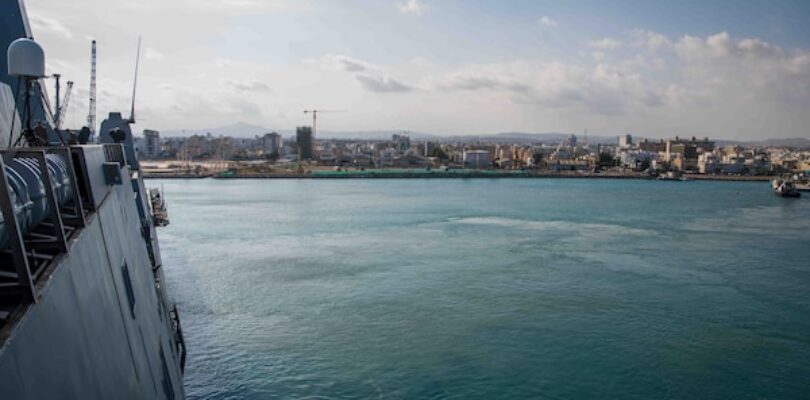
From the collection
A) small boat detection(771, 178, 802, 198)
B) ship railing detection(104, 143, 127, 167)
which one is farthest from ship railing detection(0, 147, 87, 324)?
small boat detection(771, 178, 802, 198)

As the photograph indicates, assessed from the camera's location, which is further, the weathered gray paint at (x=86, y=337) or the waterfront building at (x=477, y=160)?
the waterfront building at (x=477, y=160)

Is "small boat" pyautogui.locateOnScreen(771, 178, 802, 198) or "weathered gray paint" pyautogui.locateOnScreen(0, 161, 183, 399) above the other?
"weathered gray paint" pyautogui.locateOnScreen(0, 161, 183, 399)

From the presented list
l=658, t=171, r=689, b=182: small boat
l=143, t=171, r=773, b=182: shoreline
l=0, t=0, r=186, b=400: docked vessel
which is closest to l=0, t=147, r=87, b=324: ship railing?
l=0, t=0, r=186, b=400: docked vessel

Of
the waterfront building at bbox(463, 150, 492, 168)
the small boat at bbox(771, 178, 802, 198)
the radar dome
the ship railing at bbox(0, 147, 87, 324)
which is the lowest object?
the small boat at bbox(771, 178, 802, 198)

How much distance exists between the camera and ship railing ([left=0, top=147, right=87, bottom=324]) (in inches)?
62.9

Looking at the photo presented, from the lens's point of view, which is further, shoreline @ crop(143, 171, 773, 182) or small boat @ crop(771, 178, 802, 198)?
shoreline @ crop(143, 171, 773, 182)

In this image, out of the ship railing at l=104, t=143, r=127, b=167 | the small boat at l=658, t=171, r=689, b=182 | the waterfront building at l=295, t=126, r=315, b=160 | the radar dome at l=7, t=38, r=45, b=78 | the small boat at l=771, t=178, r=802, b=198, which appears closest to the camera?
the radar dome at l=7, t=38, r=45, b=78

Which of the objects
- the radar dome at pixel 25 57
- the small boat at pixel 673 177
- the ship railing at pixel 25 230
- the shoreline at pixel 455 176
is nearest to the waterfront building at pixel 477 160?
the shoreline at pixel 455 176

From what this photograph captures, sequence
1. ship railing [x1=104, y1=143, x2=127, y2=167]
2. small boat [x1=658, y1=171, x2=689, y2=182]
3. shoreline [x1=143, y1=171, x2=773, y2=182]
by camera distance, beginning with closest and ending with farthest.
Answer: ship railing [x1=104, y1=143, x2=127, y2=167] → shoreline [x1=143, y1=171, x2=773, y2=182] → small boat [x1=658, y1=171, x2=689, y2=182]

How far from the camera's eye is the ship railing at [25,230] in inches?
62.9

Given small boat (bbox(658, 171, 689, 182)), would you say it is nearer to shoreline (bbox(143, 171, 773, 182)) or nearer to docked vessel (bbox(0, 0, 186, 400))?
shoreline (bbox(143, 171, 773, 182))

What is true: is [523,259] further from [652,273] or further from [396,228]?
[396,228]

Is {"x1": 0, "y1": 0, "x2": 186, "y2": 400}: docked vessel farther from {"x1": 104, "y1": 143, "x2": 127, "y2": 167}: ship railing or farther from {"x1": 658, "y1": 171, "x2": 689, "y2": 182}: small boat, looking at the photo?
{"x1": 658, "y1": 171, "x2": 689, "y2": 182}: small boat

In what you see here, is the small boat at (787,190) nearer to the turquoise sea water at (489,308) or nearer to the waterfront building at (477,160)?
the turquoise sea water at (489,308)
